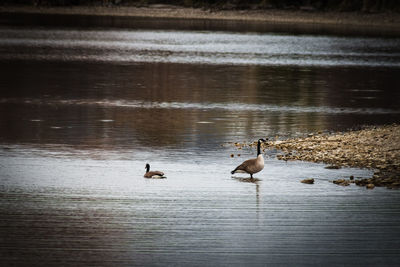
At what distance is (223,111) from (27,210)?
15.4 m

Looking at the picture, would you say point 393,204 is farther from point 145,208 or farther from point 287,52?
point 287,52

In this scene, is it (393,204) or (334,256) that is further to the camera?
(393,204)

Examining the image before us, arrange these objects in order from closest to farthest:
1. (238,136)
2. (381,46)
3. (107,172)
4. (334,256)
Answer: (334,256) → (107,172) → (238,136) → (381,46)

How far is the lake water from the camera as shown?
12.7 meters

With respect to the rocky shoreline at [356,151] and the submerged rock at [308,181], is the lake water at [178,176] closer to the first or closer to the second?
the submerged rock at [308,181]

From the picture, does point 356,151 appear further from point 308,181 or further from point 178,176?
point 178,176

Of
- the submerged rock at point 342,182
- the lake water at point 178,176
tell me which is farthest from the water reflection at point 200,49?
the submerged rock at point 342,182

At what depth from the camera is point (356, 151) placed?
20.3 m

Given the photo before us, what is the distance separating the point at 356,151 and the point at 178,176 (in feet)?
15.2

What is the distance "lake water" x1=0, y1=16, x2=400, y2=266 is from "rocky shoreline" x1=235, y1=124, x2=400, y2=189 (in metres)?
0.47

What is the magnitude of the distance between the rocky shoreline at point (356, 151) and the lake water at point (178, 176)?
0.47m

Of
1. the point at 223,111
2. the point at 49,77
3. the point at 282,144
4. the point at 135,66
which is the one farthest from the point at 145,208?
the point at 135,66

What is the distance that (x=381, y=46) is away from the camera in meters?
79.8

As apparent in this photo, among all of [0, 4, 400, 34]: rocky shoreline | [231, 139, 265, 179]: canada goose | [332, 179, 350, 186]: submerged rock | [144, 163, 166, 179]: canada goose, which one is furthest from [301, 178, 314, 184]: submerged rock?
[0, 4, 400, 34]: rocky shoreline
